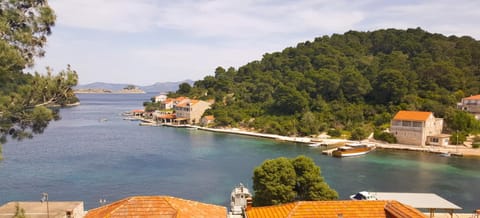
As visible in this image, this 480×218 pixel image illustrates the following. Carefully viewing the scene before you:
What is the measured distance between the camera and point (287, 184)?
17.0 metres

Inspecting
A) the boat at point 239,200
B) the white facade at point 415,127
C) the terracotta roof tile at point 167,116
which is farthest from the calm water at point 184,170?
the terracotta roof tile at point 167,116

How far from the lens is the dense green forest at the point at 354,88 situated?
46000 millimetres

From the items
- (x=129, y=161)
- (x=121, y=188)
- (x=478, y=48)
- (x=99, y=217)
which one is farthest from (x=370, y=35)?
(x=99, y=217)

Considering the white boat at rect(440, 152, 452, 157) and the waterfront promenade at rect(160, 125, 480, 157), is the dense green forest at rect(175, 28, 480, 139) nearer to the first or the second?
the waterfront promenade at rect(160, 125, 480, 157)

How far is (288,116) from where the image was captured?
172ft

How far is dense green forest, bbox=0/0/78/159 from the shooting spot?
272 inches

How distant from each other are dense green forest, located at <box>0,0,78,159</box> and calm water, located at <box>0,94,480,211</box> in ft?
47.4

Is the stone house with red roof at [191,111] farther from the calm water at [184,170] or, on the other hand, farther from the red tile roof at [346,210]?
the red tile roof at [346,210]

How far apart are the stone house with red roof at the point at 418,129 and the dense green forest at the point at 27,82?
3814 cm

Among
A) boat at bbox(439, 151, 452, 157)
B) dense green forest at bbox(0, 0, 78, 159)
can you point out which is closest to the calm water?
boat at bbox(439, 151, 452, 157)

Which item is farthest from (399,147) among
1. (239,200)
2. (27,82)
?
(27,82)

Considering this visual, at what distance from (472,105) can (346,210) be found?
4099cm

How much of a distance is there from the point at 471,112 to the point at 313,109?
64.7 ft

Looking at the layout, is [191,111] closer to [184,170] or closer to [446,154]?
[184,170]
